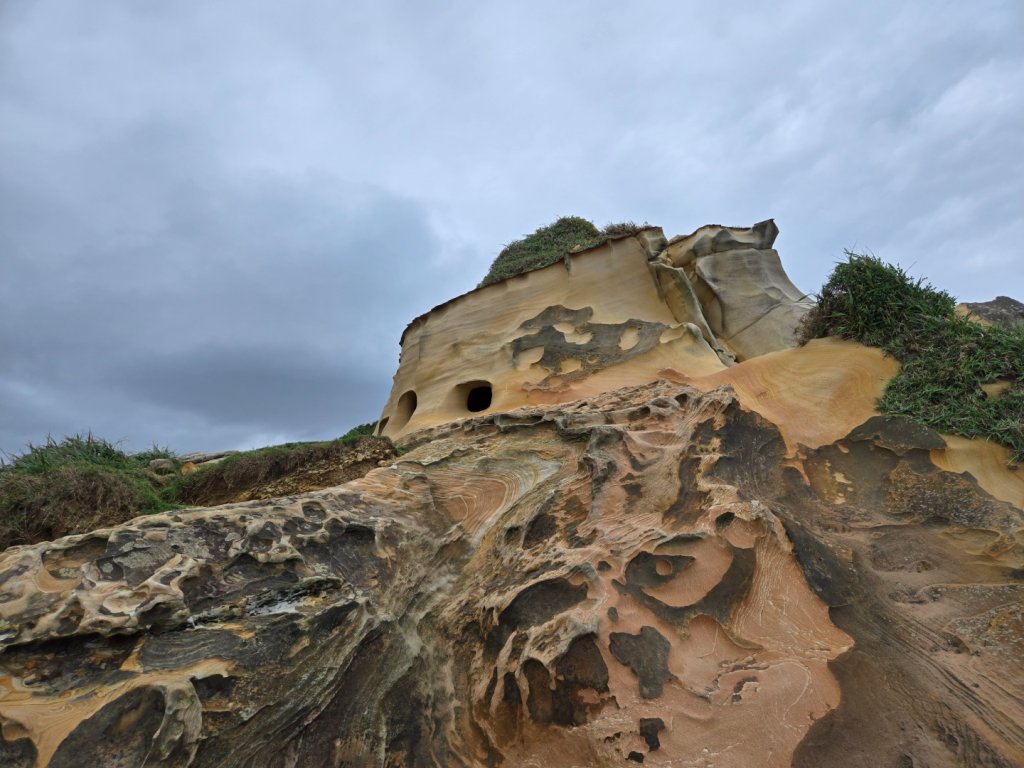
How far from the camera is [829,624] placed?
3033 mm

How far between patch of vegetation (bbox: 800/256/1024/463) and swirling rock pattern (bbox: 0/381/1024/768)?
42cm

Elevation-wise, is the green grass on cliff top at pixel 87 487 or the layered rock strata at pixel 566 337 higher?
the layered rock strata at pixel 566 337

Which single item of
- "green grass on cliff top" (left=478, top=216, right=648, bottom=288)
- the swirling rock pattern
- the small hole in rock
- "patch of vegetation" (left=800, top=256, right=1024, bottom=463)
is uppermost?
"green grass on cliff top" (left=478, top=216, right=648, bottom=288)

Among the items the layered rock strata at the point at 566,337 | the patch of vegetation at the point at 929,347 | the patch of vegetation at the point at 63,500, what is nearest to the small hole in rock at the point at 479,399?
the layered rock strata at the point at 566,337

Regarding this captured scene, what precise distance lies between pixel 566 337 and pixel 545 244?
7.72 m

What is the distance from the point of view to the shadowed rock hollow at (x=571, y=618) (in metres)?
2.43

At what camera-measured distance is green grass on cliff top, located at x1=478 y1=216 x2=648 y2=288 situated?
13.6 m

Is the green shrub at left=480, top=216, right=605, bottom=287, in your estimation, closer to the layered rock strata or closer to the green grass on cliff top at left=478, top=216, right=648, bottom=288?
the green grass on cliff top at left=478, top=216, right=648, bottom=288

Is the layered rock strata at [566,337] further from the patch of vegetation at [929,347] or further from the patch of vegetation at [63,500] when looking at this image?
the patch of vegetation at [63,500]

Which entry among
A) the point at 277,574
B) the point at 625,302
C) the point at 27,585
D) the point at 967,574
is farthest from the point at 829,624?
the point at 625,302

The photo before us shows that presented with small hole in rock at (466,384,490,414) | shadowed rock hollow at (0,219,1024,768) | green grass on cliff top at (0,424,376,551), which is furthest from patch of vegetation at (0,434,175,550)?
small hole in rock at (466,384,490,414)

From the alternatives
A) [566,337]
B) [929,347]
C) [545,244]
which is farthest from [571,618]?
[545,244]

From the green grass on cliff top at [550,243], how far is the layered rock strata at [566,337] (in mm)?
4332

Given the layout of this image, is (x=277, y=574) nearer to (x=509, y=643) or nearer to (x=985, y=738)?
(x=509, y=643)
